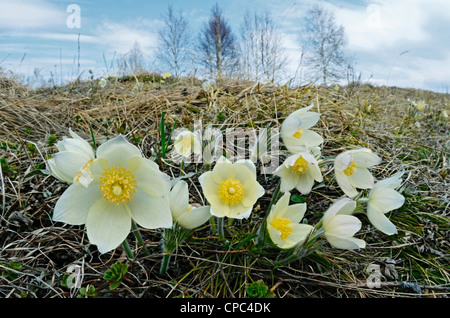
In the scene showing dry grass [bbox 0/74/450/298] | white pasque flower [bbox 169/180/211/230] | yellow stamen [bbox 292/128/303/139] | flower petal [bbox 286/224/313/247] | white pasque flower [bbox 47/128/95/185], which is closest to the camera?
white pasque flower [bbox 47/128/95/185]

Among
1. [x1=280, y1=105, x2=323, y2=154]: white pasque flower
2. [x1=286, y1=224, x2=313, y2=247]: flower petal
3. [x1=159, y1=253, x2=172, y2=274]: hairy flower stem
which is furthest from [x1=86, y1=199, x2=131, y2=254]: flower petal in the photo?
[x1=280, y1=105, x2=323, y2=154]: white pasque flower

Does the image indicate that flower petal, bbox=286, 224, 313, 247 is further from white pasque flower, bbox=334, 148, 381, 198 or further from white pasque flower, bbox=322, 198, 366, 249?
white pasque flower, bbox=334, 148, 381, 198

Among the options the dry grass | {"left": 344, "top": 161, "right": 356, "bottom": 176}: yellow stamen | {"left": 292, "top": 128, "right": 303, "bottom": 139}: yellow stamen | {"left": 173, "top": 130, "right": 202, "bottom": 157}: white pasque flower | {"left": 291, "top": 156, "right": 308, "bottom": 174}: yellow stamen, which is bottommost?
the dry grass

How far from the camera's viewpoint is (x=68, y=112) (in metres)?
2.63

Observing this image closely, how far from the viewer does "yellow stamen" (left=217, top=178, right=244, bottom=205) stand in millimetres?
1007

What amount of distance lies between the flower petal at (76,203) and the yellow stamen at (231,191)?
35 centimetres

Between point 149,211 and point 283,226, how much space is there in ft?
1.34

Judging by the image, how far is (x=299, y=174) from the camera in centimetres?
113

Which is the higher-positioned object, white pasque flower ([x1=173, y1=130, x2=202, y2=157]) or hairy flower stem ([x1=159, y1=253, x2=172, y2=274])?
white pasque flower ([x1=173, y1=130, x2=202, y2=157])

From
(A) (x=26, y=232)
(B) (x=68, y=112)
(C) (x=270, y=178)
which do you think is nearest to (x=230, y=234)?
(C) (x=270, y=178)

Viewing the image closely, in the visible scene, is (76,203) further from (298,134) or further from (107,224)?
(298,134)

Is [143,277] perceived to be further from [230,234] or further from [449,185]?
[449,185]

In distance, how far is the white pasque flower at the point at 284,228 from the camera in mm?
1000
